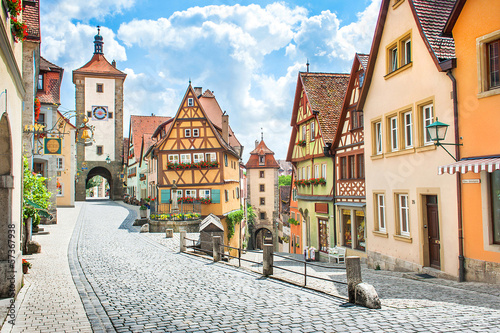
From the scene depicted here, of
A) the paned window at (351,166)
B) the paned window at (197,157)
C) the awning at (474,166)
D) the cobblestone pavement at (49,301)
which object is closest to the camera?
the cobblestone pavement at (49,301)

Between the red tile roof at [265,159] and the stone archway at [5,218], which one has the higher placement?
the red tile roof at [265,159]

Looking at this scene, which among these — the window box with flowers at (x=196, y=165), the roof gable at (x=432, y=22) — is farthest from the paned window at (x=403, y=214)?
the window box with flowers at (x=196, y=165)

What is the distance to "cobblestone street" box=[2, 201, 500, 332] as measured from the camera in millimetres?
7062

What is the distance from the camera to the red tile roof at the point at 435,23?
41.5 ft

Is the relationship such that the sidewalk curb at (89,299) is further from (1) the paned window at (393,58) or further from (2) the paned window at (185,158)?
(2) the paned window at (185,158)

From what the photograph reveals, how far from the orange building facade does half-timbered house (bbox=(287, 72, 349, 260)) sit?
10.5 meters

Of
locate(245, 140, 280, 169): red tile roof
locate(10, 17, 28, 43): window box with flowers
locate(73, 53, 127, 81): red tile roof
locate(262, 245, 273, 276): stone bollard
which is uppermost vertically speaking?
locate(73, 53, 127, 81): red tile roof

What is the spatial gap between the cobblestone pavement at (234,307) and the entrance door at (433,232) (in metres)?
1.29

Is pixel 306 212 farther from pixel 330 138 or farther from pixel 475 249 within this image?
pixel 475 249

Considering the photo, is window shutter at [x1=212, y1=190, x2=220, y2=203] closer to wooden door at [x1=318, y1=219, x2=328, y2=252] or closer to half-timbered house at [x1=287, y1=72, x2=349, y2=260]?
half-timbered house at [x1=287, y1=72, x2=349, y2=260]

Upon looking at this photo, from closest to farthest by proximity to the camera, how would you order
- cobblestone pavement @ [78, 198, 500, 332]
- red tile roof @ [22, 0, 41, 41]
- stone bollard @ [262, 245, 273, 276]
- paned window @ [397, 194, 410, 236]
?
cobblestone pavement @ [78, 198, 500, 332] → stone bollard @ [262, 245, 273, 276] → red tile roof @ [22, 0, 41, 41] → paned window @ [397, 194, 410, 236]

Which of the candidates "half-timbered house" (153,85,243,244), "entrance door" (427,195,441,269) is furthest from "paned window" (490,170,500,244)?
"half-timbered house" (153,85,243,244)

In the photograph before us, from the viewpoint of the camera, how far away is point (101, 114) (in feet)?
183

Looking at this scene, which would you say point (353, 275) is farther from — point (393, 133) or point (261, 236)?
point (261, 236)
